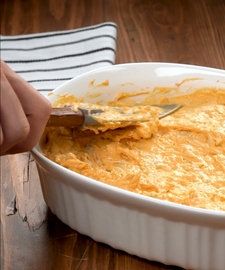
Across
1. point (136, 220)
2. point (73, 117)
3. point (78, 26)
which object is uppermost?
point (78, 26)

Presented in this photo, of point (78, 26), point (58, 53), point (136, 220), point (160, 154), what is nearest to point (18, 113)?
point (136, 220)

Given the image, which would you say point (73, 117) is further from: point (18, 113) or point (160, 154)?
point (18, 113)

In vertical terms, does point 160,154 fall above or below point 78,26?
below

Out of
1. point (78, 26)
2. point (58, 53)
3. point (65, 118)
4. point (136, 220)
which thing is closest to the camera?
point (136, 220)

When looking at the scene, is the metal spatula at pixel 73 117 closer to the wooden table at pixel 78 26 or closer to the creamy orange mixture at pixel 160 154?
the creamy orange mixture at pixel 160 154

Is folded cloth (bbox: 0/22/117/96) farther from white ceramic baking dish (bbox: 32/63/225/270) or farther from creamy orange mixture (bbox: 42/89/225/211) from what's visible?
white ceramic baking dish (bbox: 32/63/225/270)

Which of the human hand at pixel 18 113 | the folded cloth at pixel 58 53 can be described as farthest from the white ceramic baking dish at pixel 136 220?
the folded cloth at pixel 58 53
